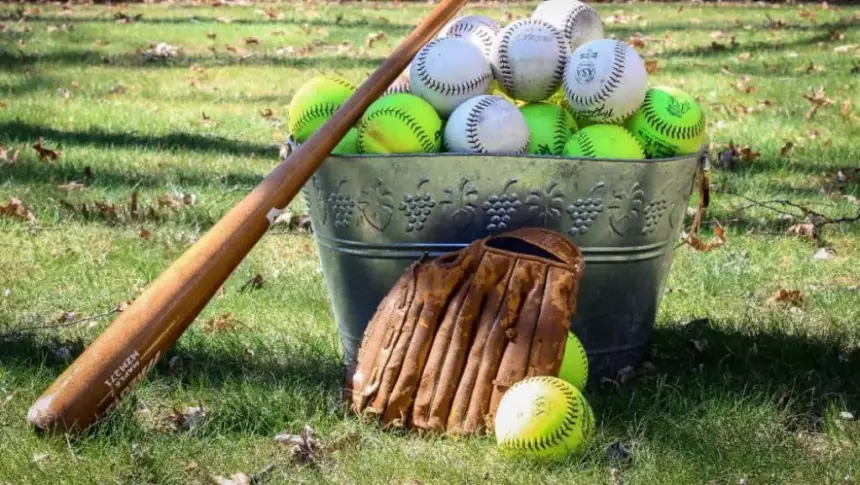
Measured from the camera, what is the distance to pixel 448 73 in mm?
3506

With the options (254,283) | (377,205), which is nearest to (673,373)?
(377,205)

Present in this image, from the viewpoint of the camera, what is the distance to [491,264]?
3.19m

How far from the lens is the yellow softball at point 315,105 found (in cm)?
364

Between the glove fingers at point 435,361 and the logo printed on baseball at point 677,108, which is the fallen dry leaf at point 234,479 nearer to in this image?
the glove fingers at point 435,361

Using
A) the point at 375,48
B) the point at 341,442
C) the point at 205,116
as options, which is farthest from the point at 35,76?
the point at 341,442

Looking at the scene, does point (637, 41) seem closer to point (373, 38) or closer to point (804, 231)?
point (373, 38)

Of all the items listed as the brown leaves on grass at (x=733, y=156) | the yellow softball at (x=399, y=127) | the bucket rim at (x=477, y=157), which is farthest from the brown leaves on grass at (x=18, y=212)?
the brown leaves on grass at (x=733, y=156)

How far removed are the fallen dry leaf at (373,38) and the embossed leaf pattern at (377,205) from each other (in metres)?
7.02

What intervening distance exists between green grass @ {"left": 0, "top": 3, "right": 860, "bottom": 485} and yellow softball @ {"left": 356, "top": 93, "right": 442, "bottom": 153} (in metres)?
0.73

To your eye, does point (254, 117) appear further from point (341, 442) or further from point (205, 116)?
point (341, 442)

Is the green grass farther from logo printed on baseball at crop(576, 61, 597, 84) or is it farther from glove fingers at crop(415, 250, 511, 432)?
logo printed on baseball at crop(576, 61, 597, 84)

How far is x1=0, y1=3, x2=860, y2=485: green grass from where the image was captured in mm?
2930

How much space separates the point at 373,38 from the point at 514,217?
23.9ft

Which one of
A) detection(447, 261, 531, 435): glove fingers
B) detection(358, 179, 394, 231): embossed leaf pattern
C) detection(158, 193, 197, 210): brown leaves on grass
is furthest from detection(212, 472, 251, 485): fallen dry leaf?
detection(158, 193, 197, 210): brown leaves on grass
